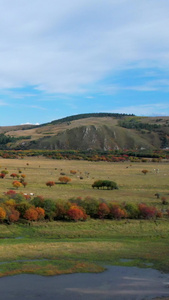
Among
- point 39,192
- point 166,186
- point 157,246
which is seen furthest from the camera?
point 166,186

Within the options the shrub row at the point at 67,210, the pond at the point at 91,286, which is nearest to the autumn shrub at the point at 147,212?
the shrub row at the point at 67,210

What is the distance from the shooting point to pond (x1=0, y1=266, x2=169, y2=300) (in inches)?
782

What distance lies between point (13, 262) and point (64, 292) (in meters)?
6.20

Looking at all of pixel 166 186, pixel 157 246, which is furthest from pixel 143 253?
pixel 166 186

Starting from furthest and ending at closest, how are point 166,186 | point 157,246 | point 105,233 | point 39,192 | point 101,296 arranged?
1. point 166,186
2. point 39,192
3. point 105,233
4. point 157,246
5. point 101,296

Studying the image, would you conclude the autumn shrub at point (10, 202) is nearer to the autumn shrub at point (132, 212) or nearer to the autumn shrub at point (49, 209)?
the autumn shrub at point (49, 209)

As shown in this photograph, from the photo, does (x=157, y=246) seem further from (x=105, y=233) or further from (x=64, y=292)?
(x=64, y=292)

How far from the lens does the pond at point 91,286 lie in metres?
19.9

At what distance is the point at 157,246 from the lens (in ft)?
97.8

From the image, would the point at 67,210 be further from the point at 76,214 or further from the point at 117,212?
the point at 117,212

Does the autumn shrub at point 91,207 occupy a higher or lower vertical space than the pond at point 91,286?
higher

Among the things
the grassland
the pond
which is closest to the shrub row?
the grassland

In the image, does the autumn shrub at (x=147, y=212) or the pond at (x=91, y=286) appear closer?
the pond at (x=91, y=286)

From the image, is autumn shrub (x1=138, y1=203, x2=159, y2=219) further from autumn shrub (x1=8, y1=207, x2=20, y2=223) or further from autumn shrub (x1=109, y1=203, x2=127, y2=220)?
autumn shrub (x1=8, y1=207, x2=20, y2=223)
